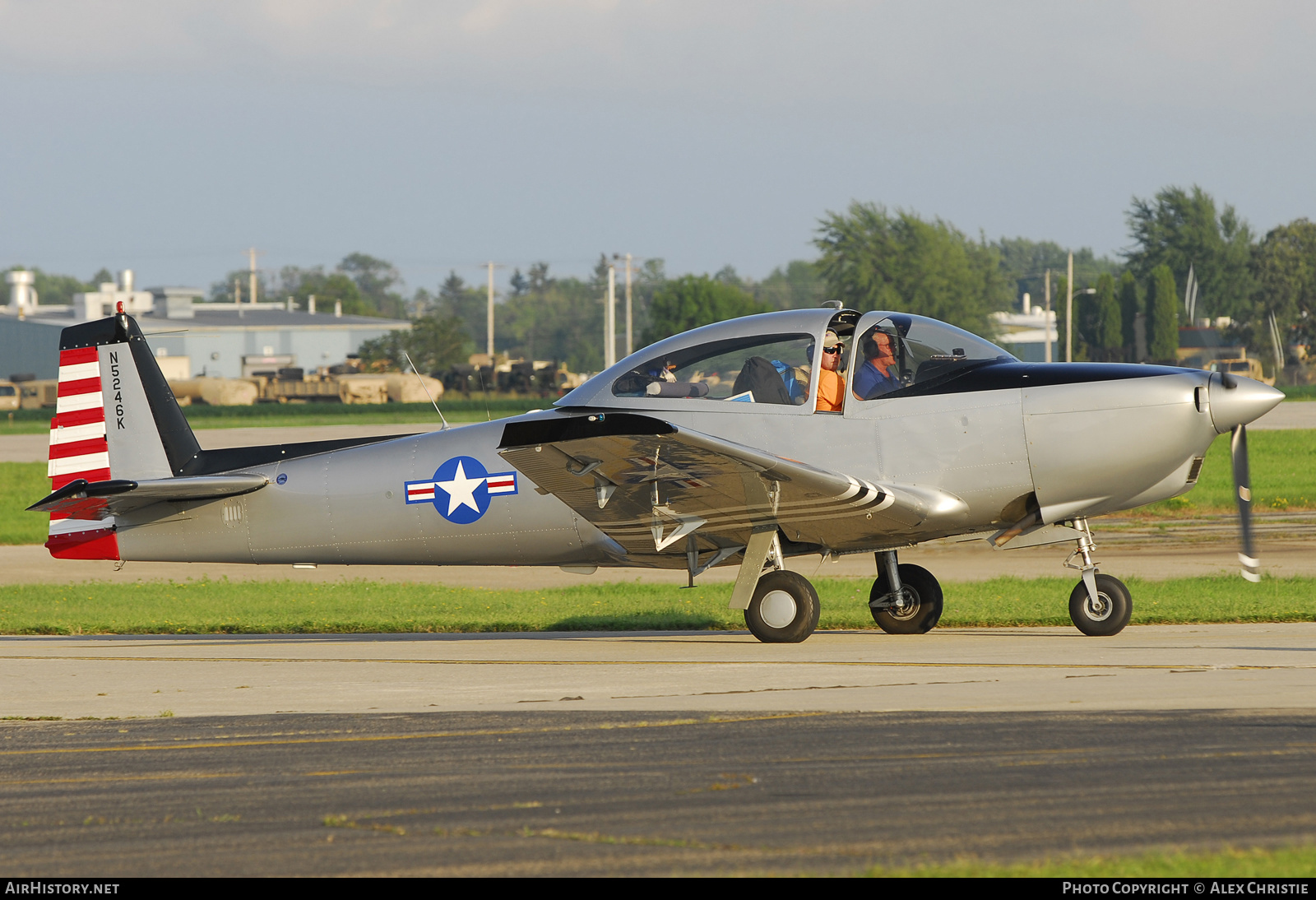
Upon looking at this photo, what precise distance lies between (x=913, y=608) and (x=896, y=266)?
8393cm

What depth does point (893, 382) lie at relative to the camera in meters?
10.6

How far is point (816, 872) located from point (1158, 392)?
6710 mm

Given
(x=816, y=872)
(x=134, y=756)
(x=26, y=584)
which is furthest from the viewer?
(x=26, y=584)

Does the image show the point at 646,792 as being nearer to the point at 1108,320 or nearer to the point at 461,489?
the point at 461,489

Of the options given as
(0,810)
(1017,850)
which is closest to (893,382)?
(1017,850)

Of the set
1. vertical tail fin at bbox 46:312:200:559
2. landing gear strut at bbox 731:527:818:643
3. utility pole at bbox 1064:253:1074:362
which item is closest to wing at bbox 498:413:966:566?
landing gear strut at bbox 731:527:818:643

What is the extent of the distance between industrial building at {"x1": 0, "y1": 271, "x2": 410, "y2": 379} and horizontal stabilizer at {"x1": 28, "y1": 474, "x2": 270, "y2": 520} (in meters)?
85.5

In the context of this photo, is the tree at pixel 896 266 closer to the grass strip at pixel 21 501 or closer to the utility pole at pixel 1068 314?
the utility pole at pixel 1068 314

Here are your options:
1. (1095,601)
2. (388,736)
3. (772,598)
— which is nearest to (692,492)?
(772,598)

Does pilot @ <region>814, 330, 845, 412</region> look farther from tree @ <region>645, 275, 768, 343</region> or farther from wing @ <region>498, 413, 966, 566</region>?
tree @ <region>645, 275, 768, 343</region>

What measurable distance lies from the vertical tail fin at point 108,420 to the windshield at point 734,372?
4.50m

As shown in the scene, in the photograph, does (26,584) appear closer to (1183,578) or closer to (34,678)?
(34,678)

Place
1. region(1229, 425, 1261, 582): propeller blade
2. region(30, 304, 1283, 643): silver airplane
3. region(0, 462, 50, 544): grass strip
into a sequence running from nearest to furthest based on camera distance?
region(30, 304, 1283, 643): silver airplane
region(1229, 425, 1261, 582): propeller blade
region(0, 462, 50, 544): grass strip

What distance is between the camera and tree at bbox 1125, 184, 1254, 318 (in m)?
101
